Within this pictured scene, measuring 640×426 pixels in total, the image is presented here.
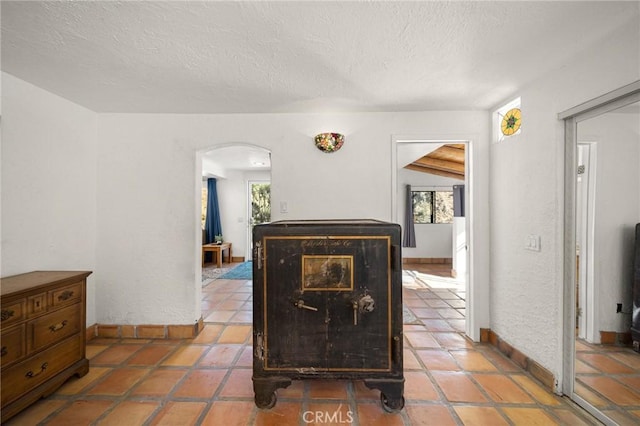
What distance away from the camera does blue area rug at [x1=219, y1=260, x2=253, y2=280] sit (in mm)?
5051

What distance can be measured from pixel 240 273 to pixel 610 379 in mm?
5147

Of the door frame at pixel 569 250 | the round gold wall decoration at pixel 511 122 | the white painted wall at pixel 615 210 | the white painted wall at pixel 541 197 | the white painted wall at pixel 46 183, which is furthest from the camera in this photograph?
the round gold wall decoration at pixel 511 122

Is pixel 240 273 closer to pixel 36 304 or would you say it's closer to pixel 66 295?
pixel 66 295

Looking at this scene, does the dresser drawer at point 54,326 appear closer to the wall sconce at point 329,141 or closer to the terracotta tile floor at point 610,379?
the wall sconce at point 329,141

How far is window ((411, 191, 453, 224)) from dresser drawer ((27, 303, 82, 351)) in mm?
6530

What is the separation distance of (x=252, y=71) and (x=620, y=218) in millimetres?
2555

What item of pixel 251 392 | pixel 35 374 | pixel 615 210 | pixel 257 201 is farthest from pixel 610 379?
→ pixel 257 201

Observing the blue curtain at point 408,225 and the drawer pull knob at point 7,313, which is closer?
the drawer pull knob at point 7,313

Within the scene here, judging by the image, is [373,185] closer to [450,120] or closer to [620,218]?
[450,120]

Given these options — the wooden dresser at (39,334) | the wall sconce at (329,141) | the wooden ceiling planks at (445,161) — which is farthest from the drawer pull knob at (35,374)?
the wooden ceiling planks at (445,161)

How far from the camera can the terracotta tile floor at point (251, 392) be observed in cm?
163

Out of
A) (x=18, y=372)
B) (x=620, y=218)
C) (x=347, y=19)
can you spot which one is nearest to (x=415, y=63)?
(x=347, y=19)

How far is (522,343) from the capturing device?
217 centimetres

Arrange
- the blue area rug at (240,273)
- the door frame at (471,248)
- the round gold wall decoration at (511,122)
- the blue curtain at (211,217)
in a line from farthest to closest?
the blue curtain at (211,217)
the blue area rug at (240,273)
the door frame at (471,248)
the round gold wall decoration at (511,122)
